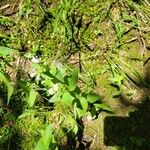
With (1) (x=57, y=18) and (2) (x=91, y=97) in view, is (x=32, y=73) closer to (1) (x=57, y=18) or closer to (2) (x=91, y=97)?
(1) (x=57, y=18)

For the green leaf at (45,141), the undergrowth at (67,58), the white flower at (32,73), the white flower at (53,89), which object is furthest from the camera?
the white flower at (32,73)

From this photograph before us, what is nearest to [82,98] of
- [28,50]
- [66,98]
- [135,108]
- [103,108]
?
[66,98]

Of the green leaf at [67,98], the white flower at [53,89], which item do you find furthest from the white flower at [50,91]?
the green leaf at [67,98]

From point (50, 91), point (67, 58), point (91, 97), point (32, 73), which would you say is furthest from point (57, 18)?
point (91, 97)

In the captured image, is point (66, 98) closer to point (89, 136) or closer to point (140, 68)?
point (89, 136)

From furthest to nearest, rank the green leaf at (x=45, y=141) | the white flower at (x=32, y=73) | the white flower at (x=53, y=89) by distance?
1. the white flower at (x=32, y=73)
2. the white flower at (x=53, y=89)
3. the green leaf at (x=45, y=141)

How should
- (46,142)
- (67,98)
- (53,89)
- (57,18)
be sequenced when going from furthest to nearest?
(57,18) → (53,89) → (67,98) → (46,142)

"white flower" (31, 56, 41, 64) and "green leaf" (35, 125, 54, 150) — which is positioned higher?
"white flower" (31, 56, 41, 64)

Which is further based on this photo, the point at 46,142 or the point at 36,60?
the point at 36,60

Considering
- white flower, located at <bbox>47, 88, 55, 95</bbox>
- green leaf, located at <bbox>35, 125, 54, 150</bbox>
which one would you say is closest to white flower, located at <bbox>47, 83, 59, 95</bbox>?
white flower, located at <bbox>47, 88, 55, 95</bbox>

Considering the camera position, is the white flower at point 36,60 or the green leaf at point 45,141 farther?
the white flower at point 36,60

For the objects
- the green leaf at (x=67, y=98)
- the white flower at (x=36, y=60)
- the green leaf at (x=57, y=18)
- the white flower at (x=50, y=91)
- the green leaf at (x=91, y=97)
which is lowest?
the white flower at (x=50, y=91)

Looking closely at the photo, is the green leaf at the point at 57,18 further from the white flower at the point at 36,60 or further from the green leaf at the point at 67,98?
the green leaf at the point at 67,98

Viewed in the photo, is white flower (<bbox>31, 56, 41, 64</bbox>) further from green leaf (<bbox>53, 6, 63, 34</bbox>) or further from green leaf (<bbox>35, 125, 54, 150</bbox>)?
green leaf (<bbox>35, 125, 54, 150</bbox>)
